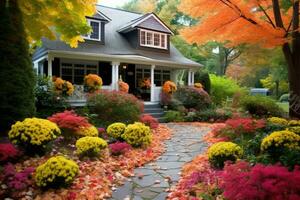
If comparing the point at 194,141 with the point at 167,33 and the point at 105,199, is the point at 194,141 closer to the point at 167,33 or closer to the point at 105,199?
the point at 105,199

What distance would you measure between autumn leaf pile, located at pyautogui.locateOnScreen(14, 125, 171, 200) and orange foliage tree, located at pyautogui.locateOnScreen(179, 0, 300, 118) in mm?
5733

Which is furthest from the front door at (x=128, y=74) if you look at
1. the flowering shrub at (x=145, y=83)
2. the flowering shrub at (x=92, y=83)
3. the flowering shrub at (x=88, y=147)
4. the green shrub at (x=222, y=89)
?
the flowering shrub at (x=88, y=147)

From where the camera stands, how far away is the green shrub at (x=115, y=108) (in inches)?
448

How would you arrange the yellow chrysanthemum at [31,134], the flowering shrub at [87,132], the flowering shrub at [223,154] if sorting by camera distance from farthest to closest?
1. the flowering shrub at [87,132]
2. the flowering shrub at [223,154]
3. the yellow chrysanthemum at [31,134]

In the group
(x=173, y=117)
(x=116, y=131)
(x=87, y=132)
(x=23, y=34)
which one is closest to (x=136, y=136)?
(x=116, y=131)

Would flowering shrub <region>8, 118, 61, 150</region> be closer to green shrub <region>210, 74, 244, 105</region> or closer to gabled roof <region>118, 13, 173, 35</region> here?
gabled roof <region>118, 13, 173, 35</region>

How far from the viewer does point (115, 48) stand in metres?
17.7

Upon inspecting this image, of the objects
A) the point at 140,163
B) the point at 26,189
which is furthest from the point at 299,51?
the point at 26,189

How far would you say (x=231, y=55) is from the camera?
38.0 m

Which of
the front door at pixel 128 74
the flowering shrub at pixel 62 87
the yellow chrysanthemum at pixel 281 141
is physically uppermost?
the front door at pixel 128 74

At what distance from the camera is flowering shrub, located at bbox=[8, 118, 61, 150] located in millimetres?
5829

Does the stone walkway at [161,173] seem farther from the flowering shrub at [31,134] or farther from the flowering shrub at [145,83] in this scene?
the flowering shrub at [145,83]

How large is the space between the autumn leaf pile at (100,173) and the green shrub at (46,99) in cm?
559

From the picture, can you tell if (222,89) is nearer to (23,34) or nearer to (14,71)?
(23,34)
